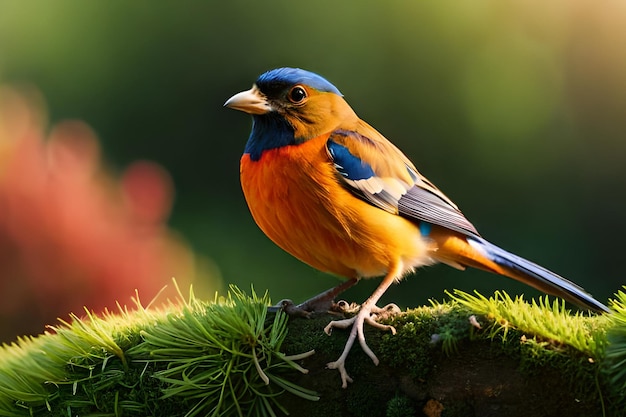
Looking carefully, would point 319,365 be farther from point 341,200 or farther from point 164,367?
point 341,200

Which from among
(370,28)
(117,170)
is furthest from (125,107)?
(370,28)

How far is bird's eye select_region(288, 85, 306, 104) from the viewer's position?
6.60ft

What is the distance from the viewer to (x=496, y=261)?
2.11 m

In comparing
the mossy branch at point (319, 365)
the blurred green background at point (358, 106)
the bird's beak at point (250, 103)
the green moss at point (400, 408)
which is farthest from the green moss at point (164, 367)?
the blurred green background at point (358, 106)

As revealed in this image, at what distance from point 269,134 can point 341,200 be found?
0.96ft

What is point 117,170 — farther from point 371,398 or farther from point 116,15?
point 371,398

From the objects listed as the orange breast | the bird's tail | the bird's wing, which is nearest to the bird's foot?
the orange breast

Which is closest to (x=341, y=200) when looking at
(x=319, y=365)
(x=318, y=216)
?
(x=318, y=216)

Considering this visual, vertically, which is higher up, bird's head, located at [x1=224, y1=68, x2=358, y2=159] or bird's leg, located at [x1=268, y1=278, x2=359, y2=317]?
bird's head, located at [x1=224, y1=68, x2=358, y2=159]

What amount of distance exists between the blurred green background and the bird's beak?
1941 millimetres

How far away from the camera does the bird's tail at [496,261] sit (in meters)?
2.00

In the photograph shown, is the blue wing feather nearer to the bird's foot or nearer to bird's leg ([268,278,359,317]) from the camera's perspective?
bird's leg ([268,278,359,317])

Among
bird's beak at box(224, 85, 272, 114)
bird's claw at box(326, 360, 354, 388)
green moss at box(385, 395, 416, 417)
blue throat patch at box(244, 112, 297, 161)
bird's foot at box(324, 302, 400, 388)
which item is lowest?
green moss at box(385, 395, 416, 417)

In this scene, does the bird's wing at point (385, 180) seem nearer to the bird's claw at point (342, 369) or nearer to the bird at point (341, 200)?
the bird at point (341, 200)
